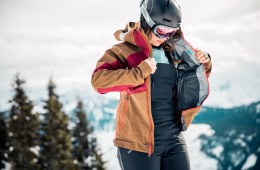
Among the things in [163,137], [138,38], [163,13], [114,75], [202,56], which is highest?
[163,13]

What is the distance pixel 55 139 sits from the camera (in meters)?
29.1

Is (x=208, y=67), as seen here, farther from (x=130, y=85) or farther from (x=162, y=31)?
(x=130, y=85)

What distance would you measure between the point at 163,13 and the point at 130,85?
2.92ft

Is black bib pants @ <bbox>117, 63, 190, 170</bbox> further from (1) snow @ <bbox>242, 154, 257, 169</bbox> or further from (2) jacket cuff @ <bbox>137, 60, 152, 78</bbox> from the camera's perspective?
(1) snow @ <bbox>242, 154, 257, 169</bbox>

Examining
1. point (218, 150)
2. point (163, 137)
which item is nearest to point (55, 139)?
point (163, 137)

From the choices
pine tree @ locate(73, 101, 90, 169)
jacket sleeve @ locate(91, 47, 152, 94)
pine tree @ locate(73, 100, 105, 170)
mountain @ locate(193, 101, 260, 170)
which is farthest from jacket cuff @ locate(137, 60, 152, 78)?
mountain @ locate(193, 101, 260, 170)

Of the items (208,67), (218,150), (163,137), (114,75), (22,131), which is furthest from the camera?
(218,150)

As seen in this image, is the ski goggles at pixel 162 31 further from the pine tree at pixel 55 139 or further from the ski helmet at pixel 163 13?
the pine tree at pixel 55 139

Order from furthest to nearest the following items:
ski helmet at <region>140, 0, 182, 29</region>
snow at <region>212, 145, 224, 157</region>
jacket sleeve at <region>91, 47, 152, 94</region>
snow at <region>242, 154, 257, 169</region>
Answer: snow at <region>212, 145, 224, 157</region> < snow at <region>242, 154, 257, 169</region> < ski helmet at <region>140, 0, 182, 29</region> < jacket sleeve at <region>91, 47, 152, 94</region>

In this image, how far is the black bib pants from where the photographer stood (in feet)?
10.5

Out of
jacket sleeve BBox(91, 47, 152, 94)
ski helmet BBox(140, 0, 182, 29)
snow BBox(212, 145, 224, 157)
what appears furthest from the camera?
snow BBox(212, 145, 224, 157)

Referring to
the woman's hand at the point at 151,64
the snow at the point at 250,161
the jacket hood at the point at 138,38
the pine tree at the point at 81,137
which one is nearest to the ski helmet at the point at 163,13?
the jacket hood at the point at 138,38

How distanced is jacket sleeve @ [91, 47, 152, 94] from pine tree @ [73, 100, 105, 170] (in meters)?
26.6

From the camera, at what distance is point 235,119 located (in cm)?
17175
